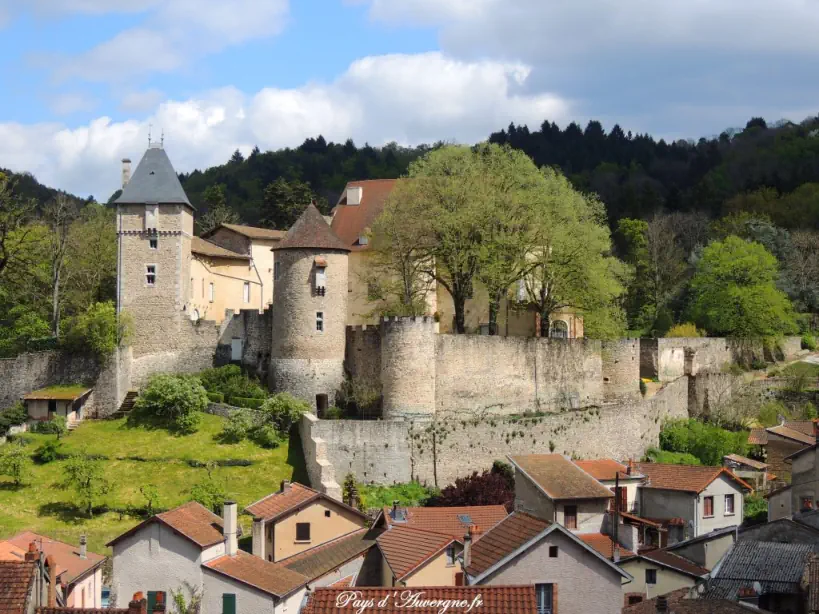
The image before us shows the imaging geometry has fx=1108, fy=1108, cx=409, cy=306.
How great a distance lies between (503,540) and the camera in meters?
25.4

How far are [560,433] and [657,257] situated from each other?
35761 millimetres

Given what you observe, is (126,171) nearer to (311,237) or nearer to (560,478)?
(311,237)

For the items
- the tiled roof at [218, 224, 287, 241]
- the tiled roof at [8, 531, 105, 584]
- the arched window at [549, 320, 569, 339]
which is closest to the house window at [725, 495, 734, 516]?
the arched window at [549, 320, 569, 339]

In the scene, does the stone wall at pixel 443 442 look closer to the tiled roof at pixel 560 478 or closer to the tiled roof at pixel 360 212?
the tiled roof at pixel 560 478

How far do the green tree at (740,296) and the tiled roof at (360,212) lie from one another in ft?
69.9

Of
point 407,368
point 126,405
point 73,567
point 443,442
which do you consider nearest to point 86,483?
point 126,405

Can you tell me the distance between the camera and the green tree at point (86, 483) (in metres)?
39.1

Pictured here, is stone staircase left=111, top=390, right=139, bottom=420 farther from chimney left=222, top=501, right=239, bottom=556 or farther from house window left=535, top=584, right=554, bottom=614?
house window left=535, top=584, right=554, bottom=614

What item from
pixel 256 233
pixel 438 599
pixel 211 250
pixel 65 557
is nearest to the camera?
pixel 438 599

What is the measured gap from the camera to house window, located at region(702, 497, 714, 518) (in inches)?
1524

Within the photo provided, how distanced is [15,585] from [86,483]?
21.1 metres

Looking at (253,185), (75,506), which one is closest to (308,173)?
(253,185)

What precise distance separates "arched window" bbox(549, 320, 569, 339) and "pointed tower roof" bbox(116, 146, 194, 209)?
755 inches

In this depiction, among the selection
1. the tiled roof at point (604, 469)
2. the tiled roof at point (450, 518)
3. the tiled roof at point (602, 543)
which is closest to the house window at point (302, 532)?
the tiled roof at point (450, 518)
